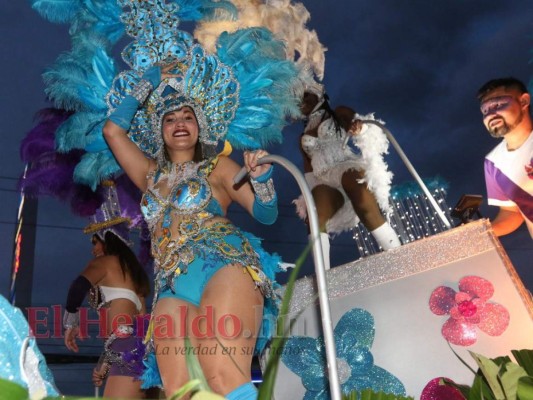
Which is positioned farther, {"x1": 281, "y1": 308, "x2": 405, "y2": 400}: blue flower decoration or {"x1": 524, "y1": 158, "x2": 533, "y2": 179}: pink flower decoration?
{"x1": 524, "y1": 158, "x2": 533, "y2": 179}: pink flower decoration

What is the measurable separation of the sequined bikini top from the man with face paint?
1974 millimetres

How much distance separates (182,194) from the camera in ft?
8.40

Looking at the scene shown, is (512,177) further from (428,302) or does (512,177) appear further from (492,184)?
(428,302)

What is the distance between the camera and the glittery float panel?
265cm

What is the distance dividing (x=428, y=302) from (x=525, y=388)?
1754 mm

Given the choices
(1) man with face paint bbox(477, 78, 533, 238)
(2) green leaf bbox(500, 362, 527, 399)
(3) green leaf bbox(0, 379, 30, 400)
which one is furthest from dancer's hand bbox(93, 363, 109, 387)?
(3) green leaf bbox(0, 379, 30, 400)

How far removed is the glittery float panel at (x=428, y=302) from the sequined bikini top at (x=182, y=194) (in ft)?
2.23

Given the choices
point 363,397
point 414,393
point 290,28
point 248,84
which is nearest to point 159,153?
point 248,84

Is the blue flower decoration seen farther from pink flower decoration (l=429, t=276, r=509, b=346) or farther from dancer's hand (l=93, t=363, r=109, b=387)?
dancer's hand (l=93, t=363, r=109, b=387)

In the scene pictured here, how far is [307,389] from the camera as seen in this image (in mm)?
3010

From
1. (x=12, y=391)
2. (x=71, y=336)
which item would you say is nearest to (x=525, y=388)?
(x=12, y=391)

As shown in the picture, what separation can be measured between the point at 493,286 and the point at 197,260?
1.37 meters

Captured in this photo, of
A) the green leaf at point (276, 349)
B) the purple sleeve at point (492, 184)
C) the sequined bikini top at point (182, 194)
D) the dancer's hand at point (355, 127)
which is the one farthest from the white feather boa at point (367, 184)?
the green leaf at point (276, 349)

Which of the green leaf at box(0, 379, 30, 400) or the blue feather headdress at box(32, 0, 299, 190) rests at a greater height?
the blue feather headdress at box(32, 0, 299, 190)
